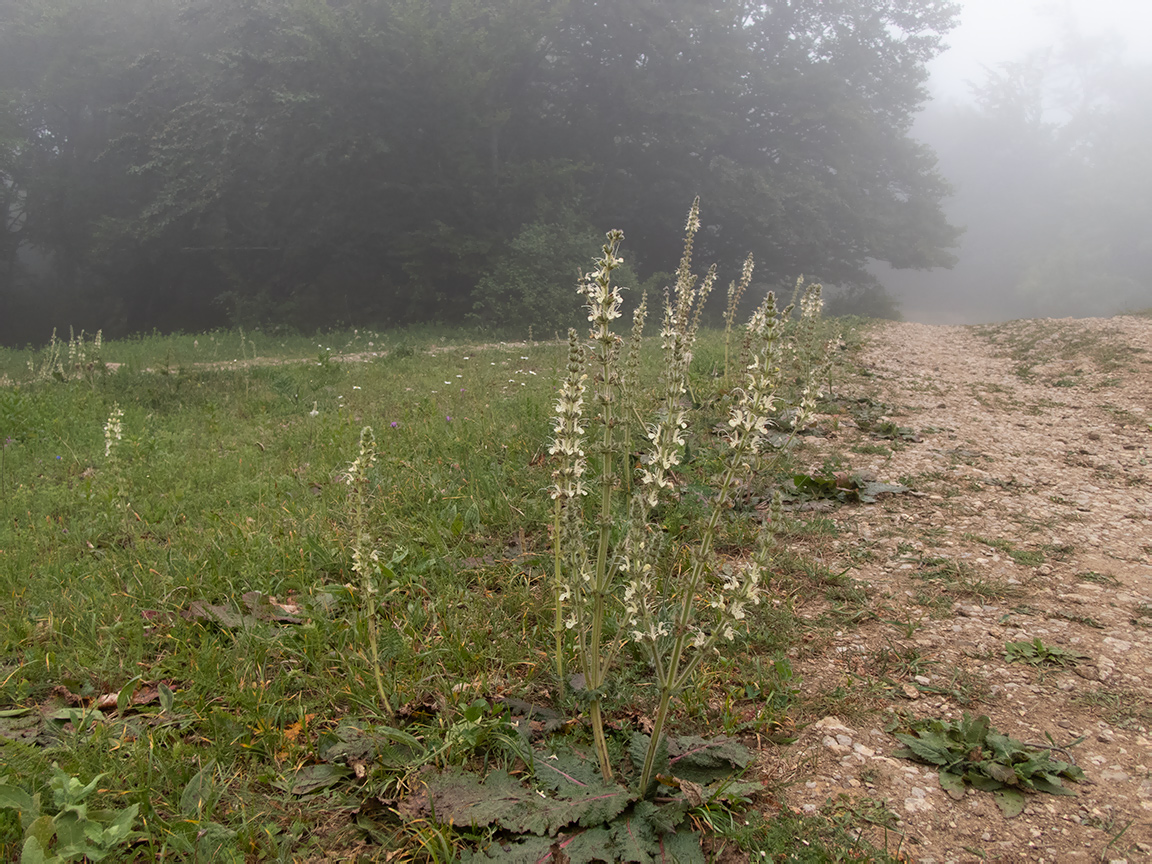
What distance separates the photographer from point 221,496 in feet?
16.5

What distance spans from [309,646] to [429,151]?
1020 inches

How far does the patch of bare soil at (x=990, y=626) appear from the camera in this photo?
6.89 ft

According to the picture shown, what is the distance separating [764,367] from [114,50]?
122ft

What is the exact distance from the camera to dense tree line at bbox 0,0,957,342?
2298cm

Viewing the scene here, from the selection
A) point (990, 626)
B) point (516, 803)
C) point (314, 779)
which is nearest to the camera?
point (516, 803)

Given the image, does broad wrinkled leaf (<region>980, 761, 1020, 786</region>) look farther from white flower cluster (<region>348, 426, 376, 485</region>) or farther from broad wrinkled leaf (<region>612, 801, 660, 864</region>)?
white flower cluster (<region>348, 426, 376, 485</region>)

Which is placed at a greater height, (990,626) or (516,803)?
(990,626)

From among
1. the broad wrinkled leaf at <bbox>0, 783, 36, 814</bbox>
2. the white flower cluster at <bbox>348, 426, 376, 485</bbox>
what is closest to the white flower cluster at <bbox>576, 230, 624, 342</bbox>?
the white flower cluster at <bbox>348, 426, 376, 485</bbox>

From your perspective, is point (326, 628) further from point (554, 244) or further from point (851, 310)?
point (851, 310)

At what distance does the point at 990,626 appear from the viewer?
3.25 metres

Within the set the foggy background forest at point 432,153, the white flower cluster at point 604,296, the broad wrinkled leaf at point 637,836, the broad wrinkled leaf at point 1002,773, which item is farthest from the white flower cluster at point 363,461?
the foggy background forest at point 432,153

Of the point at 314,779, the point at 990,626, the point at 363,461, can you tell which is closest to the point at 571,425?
the point at 363,461

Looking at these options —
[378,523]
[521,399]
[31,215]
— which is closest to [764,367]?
[378,523]

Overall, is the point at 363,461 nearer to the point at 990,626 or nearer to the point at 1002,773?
the point at 1002,773
